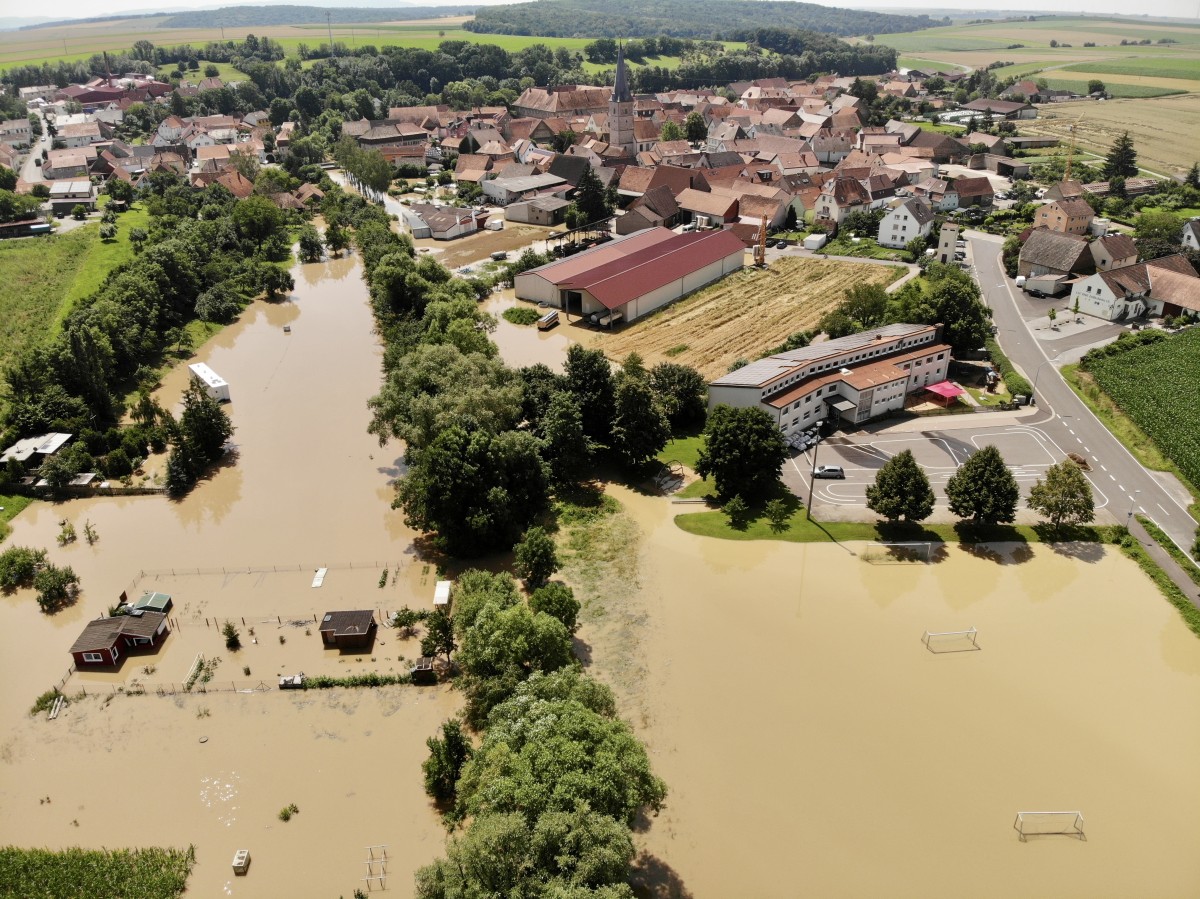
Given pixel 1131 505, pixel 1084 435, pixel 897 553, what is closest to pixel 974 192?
pixel 1084 435

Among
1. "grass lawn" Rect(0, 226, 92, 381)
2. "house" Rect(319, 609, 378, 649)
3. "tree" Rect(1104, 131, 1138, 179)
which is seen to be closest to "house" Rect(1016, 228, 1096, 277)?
"tree" Rect(1104, 131, 1138, 179)

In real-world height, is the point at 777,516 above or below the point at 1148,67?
below

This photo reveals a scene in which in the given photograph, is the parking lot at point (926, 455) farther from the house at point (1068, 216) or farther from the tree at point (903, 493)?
the house at point (1068, 216)

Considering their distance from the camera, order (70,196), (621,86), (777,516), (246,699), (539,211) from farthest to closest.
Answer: (621,86) → (70,196) → (539,211) → (777,516) → (246,699)

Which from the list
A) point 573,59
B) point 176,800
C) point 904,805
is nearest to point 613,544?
point 904,805

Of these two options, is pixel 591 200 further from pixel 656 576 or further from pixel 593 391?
pixel 656 576

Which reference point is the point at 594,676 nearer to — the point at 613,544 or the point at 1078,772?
the point at 613,544

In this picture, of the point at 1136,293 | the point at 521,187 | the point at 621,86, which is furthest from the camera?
the point at 621,86
